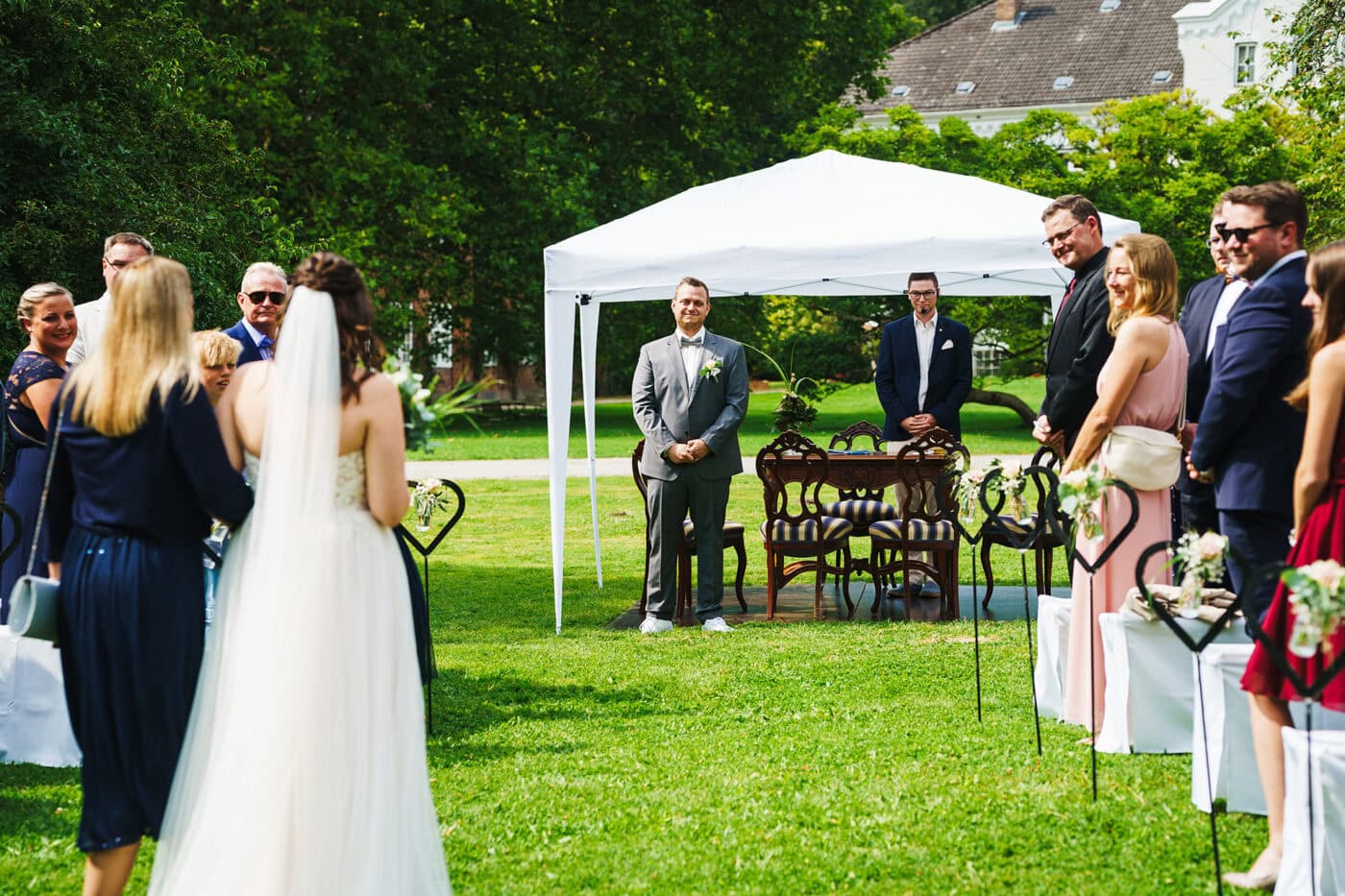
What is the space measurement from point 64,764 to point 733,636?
4.33 meters

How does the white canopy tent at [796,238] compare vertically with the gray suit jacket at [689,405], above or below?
above

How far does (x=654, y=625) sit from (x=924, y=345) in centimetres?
311

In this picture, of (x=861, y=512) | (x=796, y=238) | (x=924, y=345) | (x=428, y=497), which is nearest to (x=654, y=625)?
(x=861, y=512)

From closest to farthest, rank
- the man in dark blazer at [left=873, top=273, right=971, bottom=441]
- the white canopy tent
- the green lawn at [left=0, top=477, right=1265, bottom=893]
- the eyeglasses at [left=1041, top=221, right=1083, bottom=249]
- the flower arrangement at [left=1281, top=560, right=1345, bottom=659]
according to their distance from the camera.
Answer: the flower arrangement at [left=1281, top=560, right=1345, bottom=659], the green lawn at [left=0, top=477, right=1265, bottom=893], the eyeglasses at [left=1041, top=221, right=1083, bottom=249], the white canopy tent, the man in dark blazer at [left=873, top=273, right=971, bottom=441]

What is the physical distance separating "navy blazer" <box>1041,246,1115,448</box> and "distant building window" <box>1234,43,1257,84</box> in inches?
1671

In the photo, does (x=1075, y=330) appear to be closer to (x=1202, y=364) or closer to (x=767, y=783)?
(x=1202, y=364)

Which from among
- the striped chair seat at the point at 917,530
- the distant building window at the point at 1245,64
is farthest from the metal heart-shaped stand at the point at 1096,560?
the distant building window at the point at 1245,64

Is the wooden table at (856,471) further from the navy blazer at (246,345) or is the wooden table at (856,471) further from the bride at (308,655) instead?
the bride at (308,655)

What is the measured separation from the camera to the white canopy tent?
9383mm

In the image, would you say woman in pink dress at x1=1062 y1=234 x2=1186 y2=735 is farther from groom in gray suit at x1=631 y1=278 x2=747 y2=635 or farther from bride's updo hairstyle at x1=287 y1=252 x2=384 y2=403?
groom in gray suit at x1=631 y1=278 x2=747 y2=635

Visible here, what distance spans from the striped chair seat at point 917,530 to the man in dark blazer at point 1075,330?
9.54ft

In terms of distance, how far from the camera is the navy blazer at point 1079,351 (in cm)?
632

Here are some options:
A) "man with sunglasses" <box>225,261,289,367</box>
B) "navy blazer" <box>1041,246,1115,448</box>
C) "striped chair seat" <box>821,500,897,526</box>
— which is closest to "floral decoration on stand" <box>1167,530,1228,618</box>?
"navy blazer" <box>1041,246,1115,448</box>

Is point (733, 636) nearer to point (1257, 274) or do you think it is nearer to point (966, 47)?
point (1257, 274)
